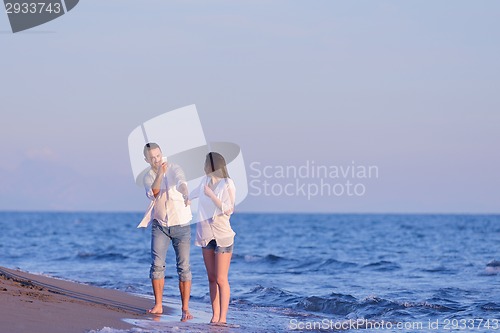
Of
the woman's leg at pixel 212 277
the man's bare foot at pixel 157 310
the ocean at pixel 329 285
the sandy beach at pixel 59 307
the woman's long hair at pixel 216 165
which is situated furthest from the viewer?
the ocean at pixel 329 285

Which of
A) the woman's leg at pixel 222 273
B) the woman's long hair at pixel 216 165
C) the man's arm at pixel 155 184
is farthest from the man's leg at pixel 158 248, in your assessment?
the woman's long hair at pixel 216 165

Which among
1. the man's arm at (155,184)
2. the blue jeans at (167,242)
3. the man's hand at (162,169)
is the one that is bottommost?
the blue jeans at (167,242)

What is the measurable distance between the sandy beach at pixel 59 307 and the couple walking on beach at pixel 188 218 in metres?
0.85

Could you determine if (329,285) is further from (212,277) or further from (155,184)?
(155,184)

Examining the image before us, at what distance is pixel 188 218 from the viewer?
8.63 metres

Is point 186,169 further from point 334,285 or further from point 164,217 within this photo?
point 334,285

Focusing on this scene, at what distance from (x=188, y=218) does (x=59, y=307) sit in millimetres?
1702

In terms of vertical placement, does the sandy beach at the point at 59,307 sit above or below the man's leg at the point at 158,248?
below

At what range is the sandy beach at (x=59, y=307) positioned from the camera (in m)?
7.39

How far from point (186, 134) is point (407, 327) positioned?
3857 mm

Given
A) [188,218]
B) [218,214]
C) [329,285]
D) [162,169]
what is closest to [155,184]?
[162,169]

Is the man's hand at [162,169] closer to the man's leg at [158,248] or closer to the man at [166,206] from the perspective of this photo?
the man at [166,206]

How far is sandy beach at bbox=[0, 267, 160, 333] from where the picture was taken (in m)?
7.39

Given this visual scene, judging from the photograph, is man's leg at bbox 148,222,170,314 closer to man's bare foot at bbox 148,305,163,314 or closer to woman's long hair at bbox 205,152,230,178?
man's bare foot at bbox 148,305,163,314
